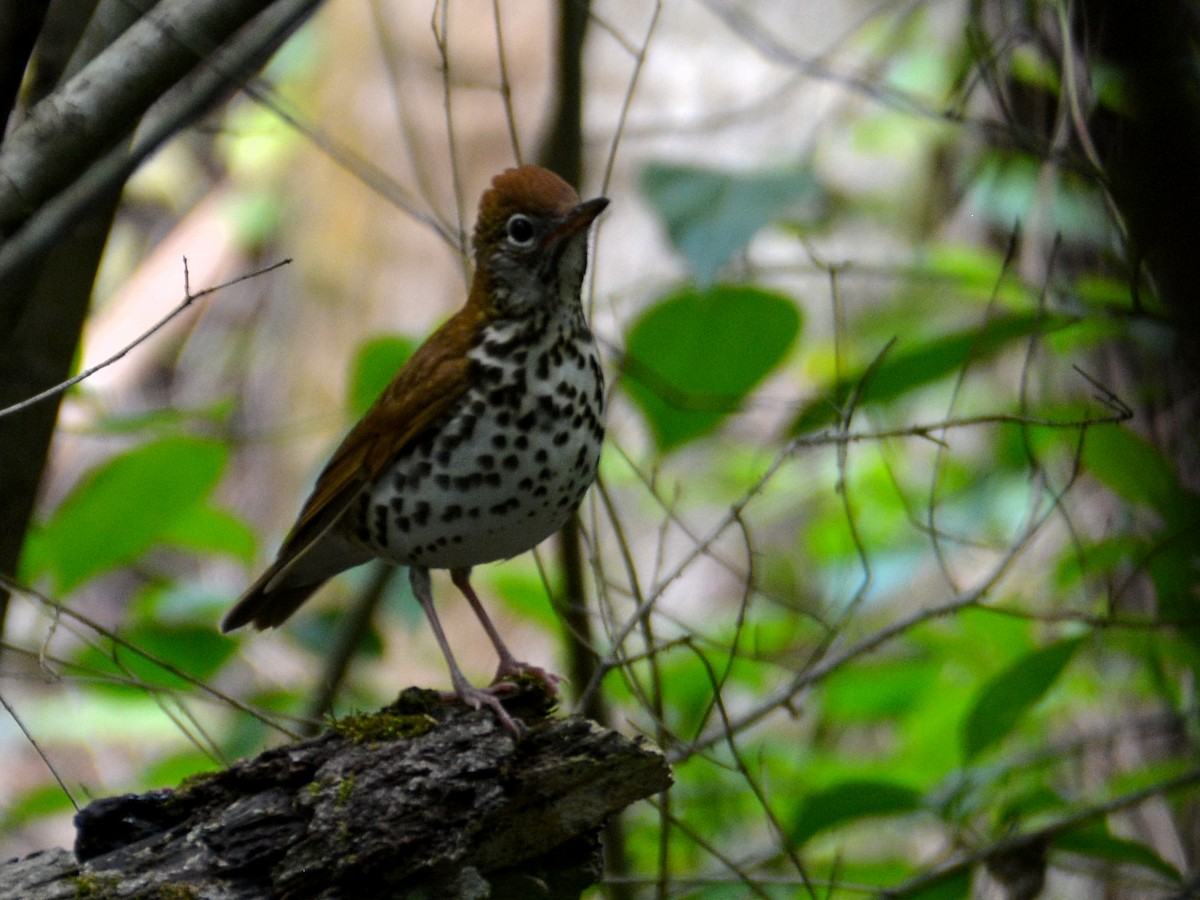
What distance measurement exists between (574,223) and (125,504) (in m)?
1.54

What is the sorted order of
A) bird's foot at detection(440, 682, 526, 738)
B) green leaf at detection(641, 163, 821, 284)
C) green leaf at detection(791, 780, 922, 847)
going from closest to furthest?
bird's foot at detection(440, 682, 526, 738), green leaf at detection(791, 780, 922, 847), green leaf at detection(641, 163, 821, 284)

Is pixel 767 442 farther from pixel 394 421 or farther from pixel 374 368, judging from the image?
pixel 394 421

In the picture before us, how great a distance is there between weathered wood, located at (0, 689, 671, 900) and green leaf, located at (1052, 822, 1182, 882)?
123 cm

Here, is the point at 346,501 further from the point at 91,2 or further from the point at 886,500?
the point at 886,500

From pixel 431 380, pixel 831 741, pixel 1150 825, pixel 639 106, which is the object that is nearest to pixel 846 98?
pixel 639 106

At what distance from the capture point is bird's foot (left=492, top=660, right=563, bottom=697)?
2826 millimetres

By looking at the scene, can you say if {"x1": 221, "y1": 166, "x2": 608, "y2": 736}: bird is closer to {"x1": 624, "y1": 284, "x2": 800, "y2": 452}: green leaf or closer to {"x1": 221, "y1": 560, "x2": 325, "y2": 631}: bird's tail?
{"x1": 221, "y1": 560, "x2": 325, "y2": 631}: bird's tail

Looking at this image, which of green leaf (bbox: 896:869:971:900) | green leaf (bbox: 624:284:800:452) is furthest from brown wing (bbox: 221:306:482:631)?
green leaf (bbox: 896:869:971:900)

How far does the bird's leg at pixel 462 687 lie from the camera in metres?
2.54


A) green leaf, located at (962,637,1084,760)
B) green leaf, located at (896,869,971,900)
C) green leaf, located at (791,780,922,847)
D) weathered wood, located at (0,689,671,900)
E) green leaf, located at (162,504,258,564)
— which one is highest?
green leaf, located at (162,504,258,564)

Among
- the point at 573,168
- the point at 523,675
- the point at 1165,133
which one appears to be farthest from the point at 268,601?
the point at 1165,133

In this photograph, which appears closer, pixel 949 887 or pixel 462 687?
pixel 462 687

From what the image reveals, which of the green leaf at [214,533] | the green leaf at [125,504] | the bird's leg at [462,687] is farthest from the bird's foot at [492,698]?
the green leaf at [214,533]

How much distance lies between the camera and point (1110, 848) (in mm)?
3049
